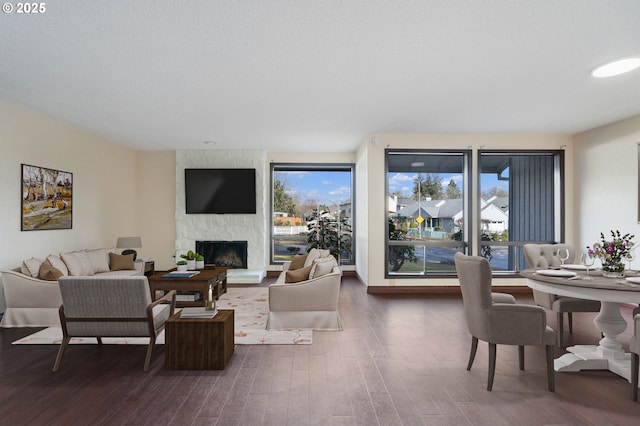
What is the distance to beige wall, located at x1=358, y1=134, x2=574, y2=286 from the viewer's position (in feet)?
21.3

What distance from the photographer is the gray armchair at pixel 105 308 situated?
10.4 ft

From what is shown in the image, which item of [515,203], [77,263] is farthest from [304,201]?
[77,263]

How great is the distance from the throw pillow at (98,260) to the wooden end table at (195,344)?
343 centimetres

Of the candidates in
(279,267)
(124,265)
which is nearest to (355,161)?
(279,267)

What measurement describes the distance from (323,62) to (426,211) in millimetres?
4275

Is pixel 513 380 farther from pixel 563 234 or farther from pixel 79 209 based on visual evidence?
pixel 79 209

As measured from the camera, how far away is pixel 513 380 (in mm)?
3041

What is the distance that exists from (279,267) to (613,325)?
621 centimetres

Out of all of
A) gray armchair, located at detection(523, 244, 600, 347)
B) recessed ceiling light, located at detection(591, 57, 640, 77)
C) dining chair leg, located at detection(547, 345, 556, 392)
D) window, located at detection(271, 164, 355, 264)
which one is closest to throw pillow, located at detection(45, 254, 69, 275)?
window, located at detection(271, 164, 355, 264)

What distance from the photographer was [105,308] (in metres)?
3.22

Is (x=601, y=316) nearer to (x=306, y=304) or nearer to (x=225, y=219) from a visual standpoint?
(x=306, y=304)

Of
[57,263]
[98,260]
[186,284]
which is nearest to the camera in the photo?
A: [57,263]

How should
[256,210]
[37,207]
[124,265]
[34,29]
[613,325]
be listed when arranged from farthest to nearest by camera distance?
1. [256,210]
2. [124,265]
3. [37,207]
4. [613,325]
5. [34,29]

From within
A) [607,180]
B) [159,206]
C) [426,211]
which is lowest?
[426,211]
